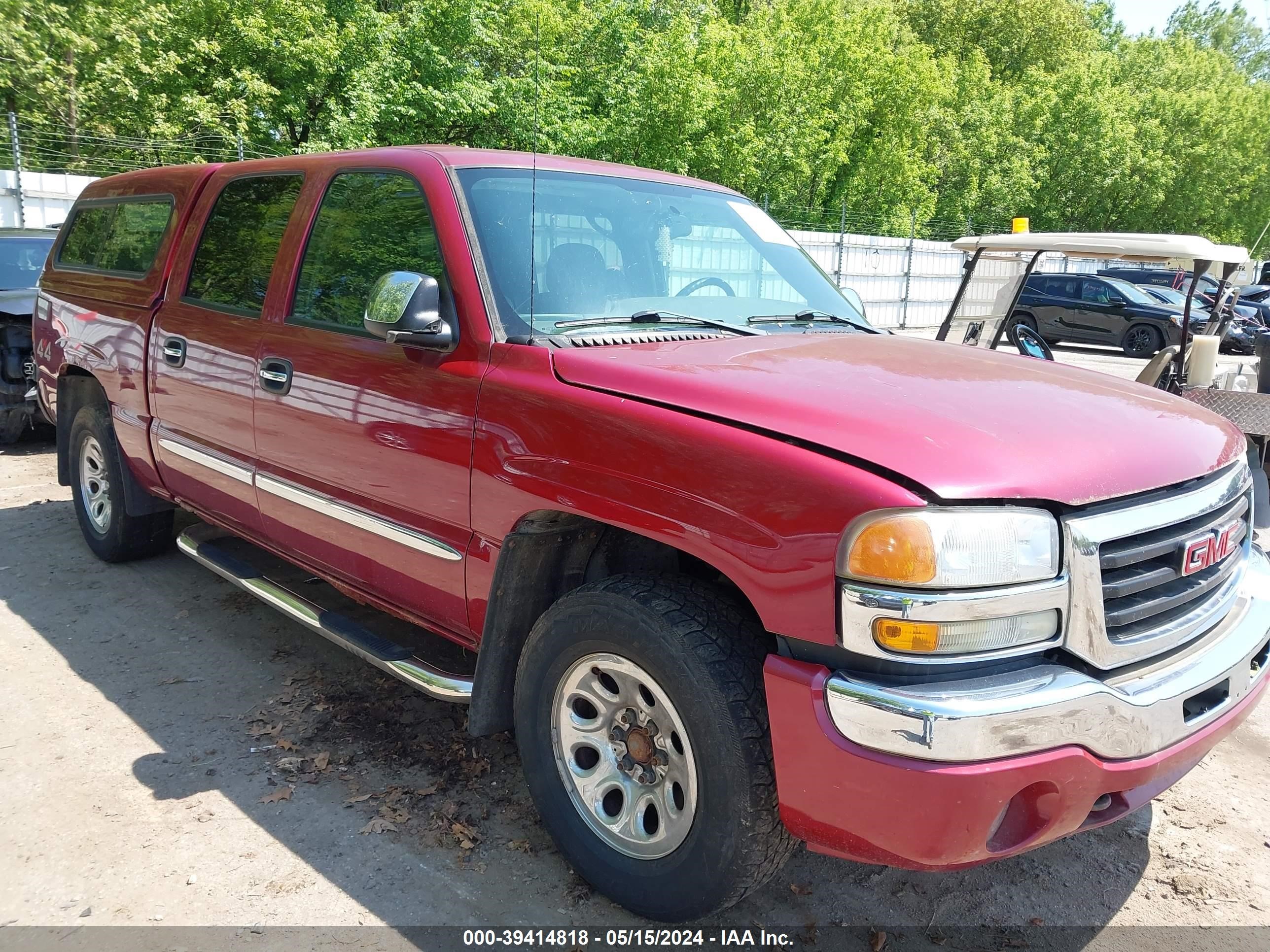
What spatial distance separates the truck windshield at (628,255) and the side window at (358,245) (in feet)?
0.71

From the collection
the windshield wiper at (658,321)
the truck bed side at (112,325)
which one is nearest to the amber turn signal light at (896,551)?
the windshield wiper at (658,321)

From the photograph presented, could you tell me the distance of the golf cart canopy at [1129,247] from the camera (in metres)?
6.16

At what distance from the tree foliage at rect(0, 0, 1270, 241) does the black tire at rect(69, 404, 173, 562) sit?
912 cm

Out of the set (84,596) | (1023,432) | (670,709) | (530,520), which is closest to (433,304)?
(530,520)

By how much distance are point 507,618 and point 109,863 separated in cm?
139

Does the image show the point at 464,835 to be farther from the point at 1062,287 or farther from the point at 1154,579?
the point at 1062,287

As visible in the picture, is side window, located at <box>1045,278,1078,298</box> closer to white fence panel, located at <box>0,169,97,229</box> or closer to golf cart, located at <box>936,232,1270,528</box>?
golf cart, located at <box>936,232,1270,528</box>

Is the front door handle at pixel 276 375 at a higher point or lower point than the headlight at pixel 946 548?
higher

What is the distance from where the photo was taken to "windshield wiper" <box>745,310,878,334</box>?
347cm

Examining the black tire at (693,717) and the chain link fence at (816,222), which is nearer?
the black tire at (693,717)

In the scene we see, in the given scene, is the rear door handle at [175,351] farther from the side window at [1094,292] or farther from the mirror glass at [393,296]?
the side window at [1094,292]

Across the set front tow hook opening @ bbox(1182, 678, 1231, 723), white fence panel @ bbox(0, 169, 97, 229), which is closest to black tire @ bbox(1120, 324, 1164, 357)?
white fence panel @ bbox(0, 169, 97, 229)

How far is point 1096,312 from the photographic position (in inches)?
830

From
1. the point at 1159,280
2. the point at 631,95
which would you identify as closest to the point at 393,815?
the point at 631,95
